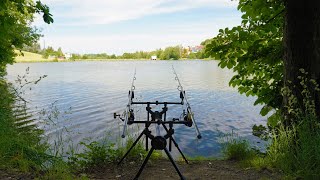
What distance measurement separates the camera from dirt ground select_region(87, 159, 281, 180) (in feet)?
18.3

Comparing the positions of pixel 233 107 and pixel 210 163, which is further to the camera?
pixel 233 107

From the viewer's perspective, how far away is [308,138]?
174 inches

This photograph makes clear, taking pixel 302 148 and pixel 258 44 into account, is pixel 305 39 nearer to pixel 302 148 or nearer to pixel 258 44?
pixel 258 44

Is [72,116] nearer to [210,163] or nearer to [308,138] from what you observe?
[210,163]

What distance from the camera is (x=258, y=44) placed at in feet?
21.7

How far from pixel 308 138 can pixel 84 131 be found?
42.9 ft

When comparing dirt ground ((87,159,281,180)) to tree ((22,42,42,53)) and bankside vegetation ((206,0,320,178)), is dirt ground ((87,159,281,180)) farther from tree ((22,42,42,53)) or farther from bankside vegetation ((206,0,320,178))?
tree ((22,42,42,53))

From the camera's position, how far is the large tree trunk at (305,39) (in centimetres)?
535

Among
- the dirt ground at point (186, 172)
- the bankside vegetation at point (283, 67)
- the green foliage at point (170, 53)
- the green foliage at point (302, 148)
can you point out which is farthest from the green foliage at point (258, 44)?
the green foliage at point (170, 53)

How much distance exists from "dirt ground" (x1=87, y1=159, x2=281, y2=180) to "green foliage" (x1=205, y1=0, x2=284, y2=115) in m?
1.44

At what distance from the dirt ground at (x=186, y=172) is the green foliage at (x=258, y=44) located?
1.44 m

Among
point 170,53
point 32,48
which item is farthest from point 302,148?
point 32,48

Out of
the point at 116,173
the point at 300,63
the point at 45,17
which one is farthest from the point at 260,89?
the point at 45,17

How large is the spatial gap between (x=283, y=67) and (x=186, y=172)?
2627mm
